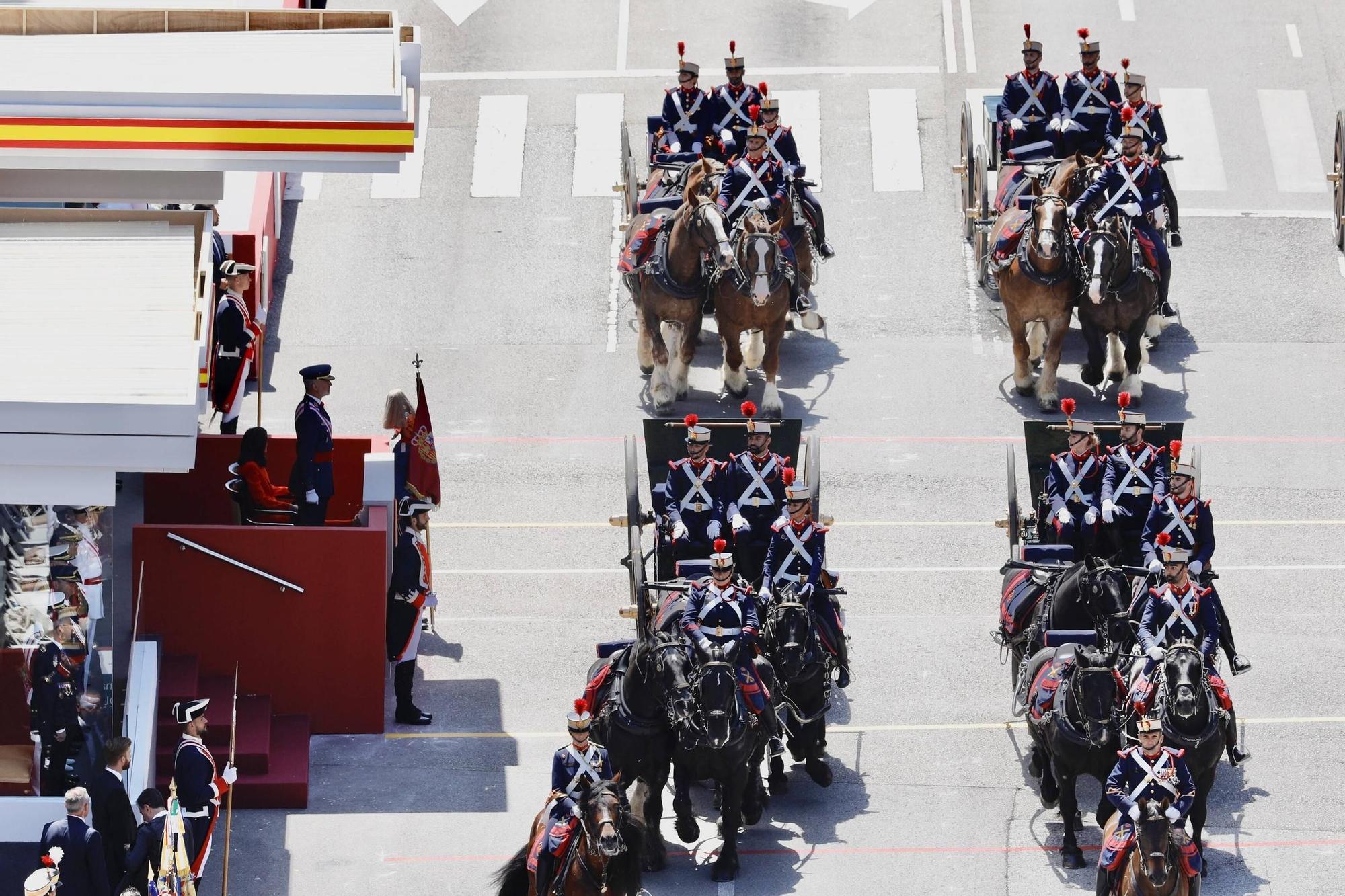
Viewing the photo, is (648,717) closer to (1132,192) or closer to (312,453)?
(312,453)

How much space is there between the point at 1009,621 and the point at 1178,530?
1.79 meters

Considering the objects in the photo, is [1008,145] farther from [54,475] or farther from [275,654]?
[54,475]

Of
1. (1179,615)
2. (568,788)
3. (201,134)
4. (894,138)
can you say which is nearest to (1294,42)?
(894,138)

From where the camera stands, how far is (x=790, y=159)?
36344 mm

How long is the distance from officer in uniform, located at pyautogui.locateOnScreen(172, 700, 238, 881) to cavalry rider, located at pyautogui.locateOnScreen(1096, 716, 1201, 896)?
23.7ft

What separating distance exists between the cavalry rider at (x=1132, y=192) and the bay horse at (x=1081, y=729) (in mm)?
10249

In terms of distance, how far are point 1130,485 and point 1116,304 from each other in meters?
6.70

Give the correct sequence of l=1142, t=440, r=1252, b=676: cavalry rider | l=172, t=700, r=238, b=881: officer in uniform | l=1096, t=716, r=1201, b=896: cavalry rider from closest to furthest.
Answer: l=1096, t=716, r=1201, b=896: cavalry rider → l=172, t=700, r=238, b=881: officer in uniform → l=1142, t=440, r=1252, b=676: cavalry rider

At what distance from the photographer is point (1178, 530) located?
2759 centimetres

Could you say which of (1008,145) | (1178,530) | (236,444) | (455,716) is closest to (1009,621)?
(1178,530)

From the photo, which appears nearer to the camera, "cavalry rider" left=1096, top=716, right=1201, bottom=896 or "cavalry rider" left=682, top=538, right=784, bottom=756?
"cavalry rider" left=1096, top=716, right=1201, bottom=896

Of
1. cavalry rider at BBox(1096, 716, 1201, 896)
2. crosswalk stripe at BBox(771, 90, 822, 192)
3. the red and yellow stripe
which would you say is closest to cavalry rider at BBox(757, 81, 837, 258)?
crosswalk stripe at BBox(771, 90, 822, 192)

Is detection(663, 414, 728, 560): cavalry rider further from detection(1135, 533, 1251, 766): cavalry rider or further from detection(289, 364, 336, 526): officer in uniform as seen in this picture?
detection(1135, 533, 1251, 766): cavalry rider

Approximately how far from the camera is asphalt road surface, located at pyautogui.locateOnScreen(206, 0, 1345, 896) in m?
26.2
